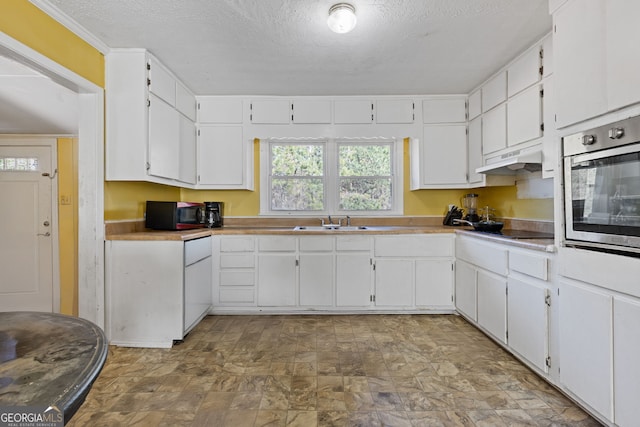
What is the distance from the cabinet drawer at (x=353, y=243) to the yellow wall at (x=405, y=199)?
2.92 ft

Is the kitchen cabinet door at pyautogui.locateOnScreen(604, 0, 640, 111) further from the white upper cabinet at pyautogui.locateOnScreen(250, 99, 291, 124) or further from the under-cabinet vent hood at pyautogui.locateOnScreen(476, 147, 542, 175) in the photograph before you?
the white upper cabinet at pyautogui.locateOnScreen(250, 99, 291, 124)

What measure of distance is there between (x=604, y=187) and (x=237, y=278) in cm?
291

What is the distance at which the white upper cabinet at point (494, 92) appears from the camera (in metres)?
2.74

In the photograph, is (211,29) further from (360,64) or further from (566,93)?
(566,93)

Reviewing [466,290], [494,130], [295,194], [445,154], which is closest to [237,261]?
[295,194]

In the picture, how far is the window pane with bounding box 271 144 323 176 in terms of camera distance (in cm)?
377

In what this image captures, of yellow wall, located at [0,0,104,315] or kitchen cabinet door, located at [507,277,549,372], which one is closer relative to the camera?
yellow wall, located at [0,0,104,315]

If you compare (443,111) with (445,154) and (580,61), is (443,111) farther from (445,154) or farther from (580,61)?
→ (580,61)

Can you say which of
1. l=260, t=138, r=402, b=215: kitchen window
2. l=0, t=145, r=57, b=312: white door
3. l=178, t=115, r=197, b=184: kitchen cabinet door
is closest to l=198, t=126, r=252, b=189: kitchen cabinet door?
l=178, t=115, r=197, b=184: kitchen cabinet door

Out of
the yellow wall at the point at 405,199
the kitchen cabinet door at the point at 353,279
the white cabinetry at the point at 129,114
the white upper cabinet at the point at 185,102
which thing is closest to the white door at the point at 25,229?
the yellow wall at the point at 405,199

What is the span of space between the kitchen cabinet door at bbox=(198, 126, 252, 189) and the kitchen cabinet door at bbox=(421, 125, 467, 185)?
205 cm

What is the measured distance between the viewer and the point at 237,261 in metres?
3.13

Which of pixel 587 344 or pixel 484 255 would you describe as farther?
pixel 484 255

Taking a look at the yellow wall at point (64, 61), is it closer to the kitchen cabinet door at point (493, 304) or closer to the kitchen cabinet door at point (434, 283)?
the kitchen cabinet door at point (434, 283)
